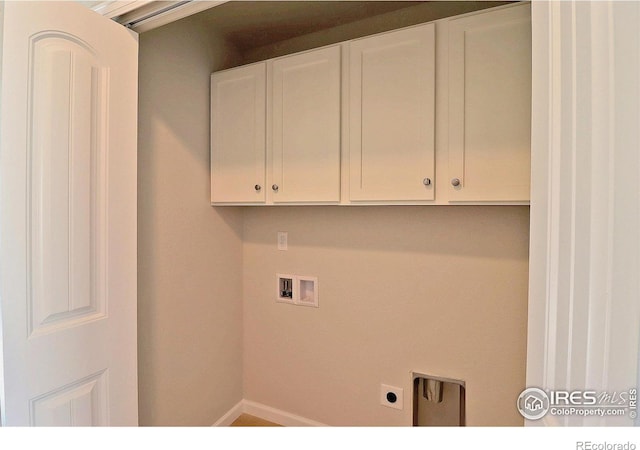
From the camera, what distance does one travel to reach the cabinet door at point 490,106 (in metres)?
1.23

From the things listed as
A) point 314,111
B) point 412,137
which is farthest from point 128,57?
point 412,137

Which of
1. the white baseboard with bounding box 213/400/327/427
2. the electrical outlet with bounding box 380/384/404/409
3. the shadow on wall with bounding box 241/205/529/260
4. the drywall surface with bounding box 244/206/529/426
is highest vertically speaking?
the shadow on wall with bounding box 241/205/529/260

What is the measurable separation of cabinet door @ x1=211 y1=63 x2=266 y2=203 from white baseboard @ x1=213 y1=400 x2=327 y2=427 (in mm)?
1451

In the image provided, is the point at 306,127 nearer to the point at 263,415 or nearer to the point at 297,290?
the point at 297,290

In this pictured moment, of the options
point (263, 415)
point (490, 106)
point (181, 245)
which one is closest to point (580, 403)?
point (490, 106)

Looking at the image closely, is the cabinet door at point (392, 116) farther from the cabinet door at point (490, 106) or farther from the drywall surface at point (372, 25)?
the drywall surface at point (372, 25)

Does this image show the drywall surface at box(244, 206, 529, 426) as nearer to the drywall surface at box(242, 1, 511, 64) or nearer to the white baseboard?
the white baseboard

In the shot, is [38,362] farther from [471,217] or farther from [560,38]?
[471,217]

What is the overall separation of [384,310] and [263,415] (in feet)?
3.91

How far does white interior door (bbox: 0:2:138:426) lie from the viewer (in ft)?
2.77

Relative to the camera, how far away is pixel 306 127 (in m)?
1.66

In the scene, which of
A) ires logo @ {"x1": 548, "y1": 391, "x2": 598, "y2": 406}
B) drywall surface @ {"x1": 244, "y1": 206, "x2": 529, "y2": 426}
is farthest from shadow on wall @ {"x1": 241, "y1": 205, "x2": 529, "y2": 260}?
ires logo @ {"x1": 548, "y1": 391, "x2": 598, "y2": 406}

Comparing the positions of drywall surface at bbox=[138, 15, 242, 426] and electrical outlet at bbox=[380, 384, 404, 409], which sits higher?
drywall surface at bbox=[138, 15, 242, 426]
